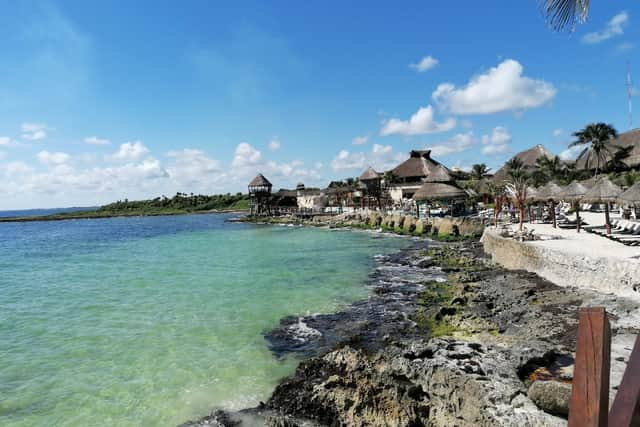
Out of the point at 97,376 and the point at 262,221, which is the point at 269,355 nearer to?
the point at 97,376

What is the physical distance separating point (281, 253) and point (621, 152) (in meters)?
30.2

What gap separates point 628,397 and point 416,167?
48.8 metres

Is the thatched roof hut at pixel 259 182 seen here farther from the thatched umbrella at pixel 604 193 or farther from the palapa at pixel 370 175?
the thatched umbrella at pixel 604 193

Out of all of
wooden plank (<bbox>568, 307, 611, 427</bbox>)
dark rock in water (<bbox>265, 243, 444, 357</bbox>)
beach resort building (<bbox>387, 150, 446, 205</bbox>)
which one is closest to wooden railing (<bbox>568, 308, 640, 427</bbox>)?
wooden plank (<bbox>568, 307, 611, 427</bbox>)

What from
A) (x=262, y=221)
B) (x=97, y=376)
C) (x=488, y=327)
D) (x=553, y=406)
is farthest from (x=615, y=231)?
(x=262, y=221)

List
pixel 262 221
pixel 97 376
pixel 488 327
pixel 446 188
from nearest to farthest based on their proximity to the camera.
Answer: pixel 97 376, pixel 488 327, pixel 446 188, pixel 262 221

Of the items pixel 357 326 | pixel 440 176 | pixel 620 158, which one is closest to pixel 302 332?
pixel 357 326

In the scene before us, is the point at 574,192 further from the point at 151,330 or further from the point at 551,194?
the point at 151,330

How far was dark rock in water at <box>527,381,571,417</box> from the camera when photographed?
5.57 metres

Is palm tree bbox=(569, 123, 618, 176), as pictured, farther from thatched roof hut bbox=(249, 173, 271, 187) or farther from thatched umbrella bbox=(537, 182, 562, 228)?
thatched roof hut bbox=(249, 173, 271, 187)

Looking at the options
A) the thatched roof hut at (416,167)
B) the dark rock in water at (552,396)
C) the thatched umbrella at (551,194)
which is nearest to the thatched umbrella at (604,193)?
the thatched umbrella at (551,194)

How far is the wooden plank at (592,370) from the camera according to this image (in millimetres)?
1103

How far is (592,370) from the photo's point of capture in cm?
113

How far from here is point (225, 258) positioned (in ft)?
85.4
